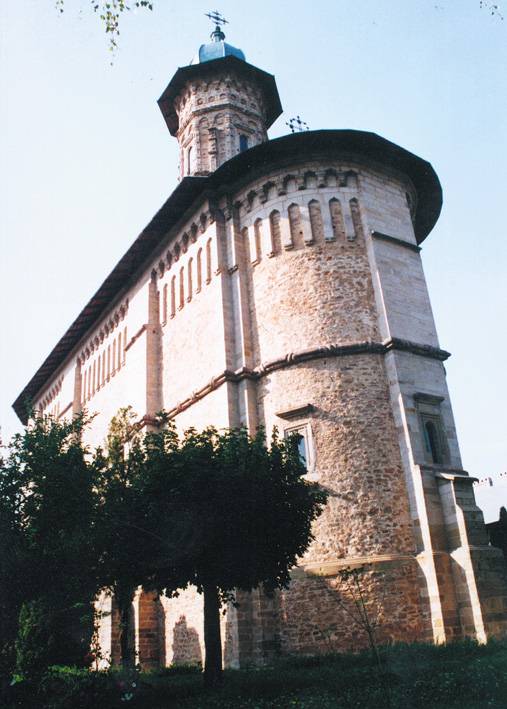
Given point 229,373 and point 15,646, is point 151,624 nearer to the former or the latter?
point 15,646

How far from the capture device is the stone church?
13.5 meters

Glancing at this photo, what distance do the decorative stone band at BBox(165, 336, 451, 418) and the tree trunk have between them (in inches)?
245

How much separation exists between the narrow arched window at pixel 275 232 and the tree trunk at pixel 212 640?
9.48m

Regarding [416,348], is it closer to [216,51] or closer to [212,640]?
[212,640]

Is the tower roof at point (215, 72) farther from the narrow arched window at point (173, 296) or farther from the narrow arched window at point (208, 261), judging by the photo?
the narrow arched window at point (208, 261)

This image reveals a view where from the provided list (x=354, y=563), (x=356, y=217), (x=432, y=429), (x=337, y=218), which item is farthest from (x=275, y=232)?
(x=354, y=563)

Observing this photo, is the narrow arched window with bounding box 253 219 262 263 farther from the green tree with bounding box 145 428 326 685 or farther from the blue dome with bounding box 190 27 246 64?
the blue dome with bounding box 190 27 246 64

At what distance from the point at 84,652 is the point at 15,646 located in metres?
2.10

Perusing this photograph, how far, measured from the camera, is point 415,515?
14.0 meters

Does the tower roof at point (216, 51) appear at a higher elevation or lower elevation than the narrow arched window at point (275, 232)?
higher

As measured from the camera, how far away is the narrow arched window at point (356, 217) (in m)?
17.4

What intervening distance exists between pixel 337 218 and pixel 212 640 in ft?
36.5

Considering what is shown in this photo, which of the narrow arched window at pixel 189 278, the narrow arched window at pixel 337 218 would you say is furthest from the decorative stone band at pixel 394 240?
the narrow arched window at pixel 189 278

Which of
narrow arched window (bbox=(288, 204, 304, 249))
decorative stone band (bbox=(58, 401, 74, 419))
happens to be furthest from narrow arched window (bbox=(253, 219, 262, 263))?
decorative stone band (bbox=(58, 401, 74, 419))
